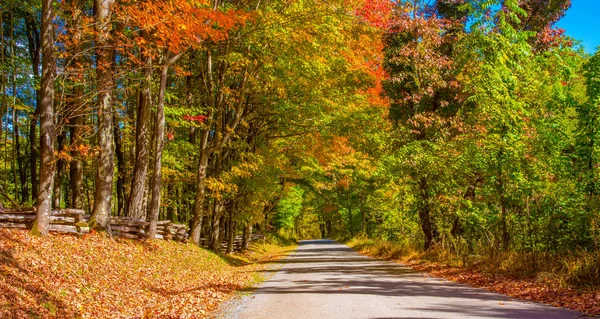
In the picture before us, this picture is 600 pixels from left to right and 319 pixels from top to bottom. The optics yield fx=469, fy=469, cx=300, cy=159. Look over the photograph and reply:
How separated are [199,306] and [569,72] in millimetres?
9586

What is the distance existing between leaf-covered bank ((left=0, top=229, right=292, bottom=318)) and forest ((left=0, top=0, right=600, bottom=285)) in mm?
1172

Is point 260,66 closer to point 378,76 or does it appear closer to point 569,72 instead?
point 378,76

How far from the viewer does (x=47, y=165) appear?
9727 millimetres

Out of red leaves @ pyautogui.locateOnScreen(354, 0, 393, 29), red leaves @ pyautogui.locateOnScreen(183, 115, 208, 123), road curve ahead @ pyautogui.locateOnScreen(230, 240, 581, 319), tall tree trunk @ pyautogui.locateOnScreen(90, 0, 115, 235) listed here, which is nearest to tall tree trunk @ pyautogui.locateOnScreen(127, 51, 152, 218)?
red leaves @ pyautogui.locateOnScreen(183, 115, 208, 123)

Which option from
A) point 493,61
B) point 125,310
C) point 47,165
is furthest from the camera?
point 493,61

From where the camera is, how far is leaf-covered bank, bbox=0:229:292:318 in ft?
21.7

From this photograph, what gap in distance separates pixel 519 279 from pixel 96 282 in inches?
347

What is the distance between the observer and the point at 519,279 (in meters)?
10.4

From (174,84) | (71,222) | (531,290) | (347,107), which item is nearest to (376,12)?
(347,107)

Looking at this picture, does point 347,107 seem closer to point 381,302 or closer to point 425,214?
point 425,214

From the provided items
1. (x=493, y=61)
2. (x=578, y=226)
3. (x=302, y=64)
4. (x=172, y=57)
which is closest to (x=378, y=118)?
(x=302, y=64)

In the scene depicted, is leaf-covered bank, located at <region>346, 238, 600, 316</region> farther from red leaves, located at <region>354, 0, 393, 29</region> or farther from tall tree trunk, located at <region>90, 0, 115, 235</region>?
tall tree trunk, located at <region>90, 0, 115, 235</region>

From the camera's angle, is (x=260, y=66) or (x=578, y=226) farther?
(x=260, y=66)

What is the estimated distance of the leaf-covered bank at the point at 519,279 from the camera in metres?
7.93
